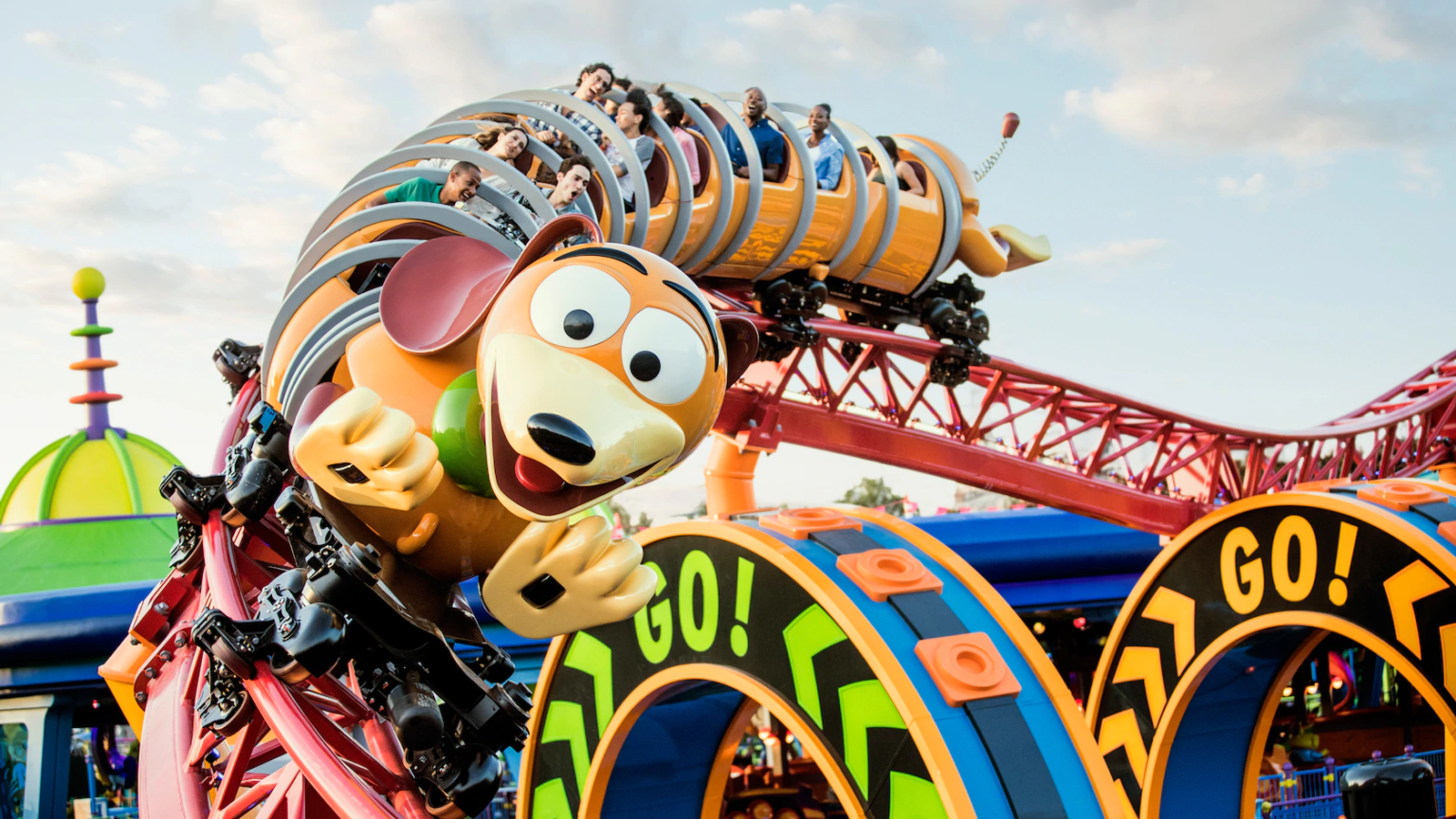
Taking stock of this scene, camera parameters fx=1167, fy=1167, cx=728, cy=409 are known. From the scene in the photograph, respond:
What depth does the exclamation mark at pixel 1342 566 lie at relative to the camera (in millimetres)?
5781

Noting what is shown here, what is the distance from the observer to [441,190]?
2.73 m

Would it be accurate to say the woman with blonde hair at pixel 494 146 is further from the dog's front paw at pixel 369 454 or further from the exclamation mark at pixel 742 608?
the exclamation mark at pixel 742 608

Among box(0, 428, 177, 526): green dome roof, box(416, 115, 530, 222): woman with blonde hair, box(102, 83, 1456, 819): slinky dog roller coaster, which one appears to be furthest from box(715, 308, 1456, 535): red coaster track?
box(0, 428, 177, 526): green dome roof

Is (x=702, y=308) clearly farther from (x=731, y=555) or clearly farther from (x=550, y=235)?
(x=731, y=555)

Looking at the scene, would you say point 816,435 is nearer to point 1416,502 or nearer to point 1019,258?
point 1019,258

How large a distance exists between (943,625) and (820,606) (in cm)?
43

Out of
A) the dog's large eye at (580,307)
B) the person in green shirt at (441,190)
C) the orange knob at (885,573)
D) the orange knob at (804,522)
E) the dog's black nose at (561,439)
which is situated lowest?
A: the dog's black nose at (561,439)

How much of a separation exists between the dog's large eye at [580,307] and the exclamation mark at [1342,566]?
5103 mm

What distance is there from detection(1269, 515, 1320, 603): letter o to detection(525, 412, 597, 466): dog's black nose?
526 centimetres

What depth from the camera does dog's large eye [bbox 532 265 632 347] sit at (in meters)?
1.93

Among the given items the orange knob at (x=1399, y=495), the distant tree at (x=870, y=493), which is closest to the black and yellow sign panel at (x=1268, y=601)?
the orange knob at (x=1399, y=495)

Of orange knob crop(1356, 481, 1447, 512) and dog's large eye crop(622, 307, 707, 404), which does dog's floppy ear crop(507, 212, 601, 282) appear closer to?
dog's large eye crop(622, 307, 707, 404)

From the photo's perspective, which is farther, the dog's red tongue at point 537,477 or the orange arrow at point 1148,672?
the orange arrow at point 1148,672

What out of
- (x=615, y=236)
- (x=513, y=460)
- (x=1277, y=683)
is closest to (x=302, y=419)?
(x=513, y=460)
